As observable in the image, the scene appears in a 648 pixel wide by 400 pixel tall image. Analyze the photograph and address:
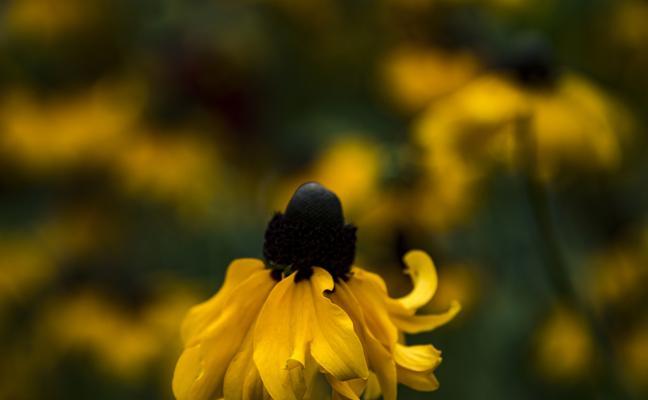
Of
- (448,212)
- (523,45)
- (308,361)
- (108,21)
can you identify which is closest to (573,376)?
(448,212)

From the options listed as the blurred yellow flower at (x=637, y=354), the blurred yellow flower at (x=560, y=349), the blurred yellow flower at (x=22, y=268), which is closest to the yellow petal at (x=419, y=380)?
the blurred yellow flower at (x=560, y=349)

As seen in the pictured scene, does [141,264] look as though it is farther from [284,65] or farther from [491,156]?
[491,156]

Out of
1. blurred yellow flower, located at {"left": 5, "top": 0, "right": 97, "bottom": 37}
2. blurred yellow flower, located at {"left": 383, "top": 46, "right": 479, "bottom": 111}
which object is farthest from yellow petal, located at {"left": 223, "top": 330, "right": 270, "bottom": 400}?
blurred yellow flower, located at {"left": 5, "top": 0, "right": 97, "bottom": 37}

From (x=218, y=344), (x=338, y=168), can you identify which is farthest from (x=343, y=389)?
(x=338, y=168)

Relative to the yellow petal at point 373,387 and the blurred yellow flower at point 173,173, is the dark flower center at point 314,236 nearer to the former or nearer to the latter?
the yellow petal at point 373,387

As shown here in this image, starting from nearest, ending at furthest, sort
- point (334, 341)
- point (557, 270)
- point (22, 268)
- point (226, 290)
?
point (334, 341), point (226, 290), point (557, 270), point (22, 268)

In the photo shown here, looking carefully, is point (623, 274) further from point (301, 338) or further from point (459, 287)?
point (301, 338)

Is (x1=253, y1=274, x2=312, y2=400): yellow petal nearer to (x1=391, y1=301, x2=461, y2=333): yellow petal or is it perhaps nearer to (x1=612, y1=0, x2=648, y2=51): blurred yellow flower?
(x1=391, y1=301, x2=461, y2=333): yellow petal
